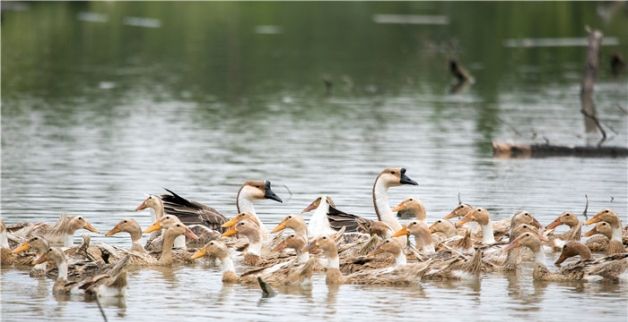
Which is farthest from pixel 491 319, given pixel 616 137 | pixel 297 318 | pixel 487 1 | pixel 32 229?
pixel 487 1

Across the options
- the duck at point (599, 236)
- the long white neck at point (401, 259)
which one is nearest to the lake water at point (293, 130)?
the long white neck at point (401, 259)

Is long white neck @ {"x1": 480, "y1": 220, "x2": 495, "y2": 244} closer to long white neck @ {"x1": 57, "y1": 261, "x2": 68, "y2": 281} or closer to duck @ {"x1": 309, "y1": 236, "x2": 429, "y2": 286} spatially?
duck @ {"x1": 309, "y1": 236, "x2": 429, "y2": 286}

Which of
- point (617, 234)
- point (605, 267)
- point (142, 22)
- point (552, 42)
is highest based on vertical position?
point (142, 22)

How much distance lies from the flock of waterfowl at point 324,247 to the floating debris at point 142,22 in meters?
51.9

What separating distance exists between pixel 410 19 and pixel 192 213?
58764mm

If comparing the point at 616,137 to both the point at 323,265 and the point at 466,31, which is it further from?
the point at 466,31

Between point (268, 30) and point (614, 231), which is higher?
point (268, 30)

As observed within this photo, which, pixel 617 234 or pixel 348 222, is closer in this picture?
pixel 617 234

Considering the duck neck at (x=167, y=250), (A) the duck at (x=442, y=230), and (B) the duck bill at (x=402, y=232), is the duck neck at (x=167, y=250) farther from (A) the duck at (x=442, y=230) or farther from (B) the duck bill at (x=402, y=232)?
(A) the duck at (x=442, y=230)

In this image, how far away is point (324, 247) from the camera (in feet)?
54.3

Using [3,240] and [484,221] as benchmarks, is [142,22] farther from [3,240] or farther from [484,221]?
[3,240]

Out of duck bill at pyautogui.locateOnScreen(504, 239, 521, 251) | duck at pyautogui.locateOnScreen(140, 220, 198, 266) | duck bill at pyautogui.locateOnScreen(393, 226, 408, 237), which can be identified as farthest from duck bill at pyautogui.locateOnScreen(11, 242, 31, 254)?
duck bill at pyautogui.locateOnScreen(504, 239, 521, 251)

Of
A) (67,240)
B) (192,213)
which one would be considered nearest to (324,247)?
(67,240)

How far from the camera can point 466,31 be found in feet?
227
